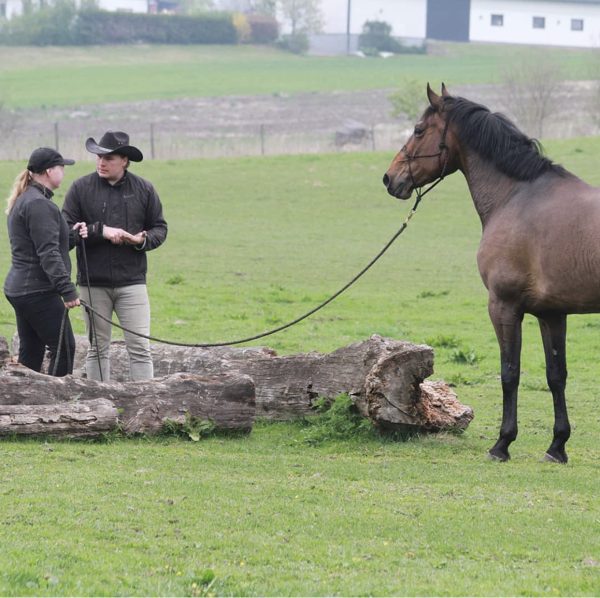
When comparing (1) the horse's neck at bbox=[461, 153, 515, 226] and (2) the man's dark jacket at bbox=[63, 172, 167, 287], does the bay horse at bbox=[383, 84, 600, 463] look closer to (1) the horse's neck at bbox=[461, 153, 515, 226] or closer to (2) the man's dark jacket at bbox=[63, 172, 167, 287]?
(1) the horse's neck at bbox=[461, 153, 515, 226]

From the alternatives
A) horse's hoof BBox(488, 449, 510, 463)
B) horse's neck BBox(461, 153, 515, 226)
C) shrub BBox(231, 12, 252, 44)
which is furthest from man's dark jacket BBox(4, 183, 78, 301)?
shrub BBox(231, 12, 252, 44)

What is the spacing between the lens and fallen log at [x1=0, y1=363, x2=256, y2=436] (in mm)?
8711

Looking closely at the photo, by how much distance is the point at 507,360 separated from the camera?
30.2 feet

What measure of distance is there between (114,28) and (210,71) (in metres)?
13.2

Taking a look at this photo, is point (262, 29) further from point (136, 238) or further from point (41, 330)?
point (41, 330)

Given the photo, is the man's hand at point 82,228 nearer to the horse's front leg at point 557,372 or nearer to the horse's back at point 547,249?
the horse's back at point 547,249

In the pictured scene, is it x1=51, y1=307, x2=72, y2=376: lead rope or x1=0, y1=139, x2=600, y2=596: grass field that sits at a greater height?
x1=51, y1=307, x2=72, y2=376: lead rope

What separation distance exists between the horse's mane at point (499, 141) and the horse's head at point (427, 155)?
0.11m

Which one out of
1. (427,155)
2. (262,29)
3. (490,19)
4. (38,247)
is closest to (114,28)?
(262,29)

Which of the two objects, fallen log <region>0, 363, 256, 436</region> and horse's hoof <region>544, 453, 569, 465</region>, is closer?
fallen log <region>0, 363, 256, 436</region>

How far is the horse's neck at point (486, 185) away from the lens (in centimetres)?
926

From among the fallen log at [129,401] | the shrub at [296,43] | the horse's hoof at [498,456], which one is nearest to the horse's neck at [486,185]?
the horse's hoof at [498,456]

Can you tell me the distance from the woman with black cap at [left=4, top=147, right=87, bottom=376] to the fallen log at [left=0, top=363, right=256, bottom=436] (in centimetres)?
47

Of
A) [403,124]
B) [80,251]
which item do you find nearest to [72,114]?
[403,124]
